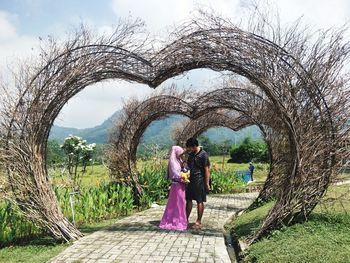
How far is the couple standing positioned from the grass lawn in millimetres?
1025

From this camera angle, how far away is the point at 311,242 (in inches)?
202

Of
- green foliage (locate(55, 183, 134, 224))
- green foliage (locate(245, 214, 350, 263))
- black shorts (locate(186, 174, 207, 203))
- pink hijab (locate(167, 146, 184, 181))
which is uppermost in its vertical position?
pink hijab (locate(167, 146, 184, 181))

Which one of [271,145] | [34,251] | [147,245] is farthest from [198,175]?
[271,145]

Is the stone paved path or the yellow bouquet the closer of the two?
the stone paved path

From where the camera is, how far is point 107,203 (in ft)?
29.9

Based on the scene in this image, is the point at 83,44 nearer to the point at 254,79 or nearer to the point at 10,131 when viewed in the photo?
the point at 10,131

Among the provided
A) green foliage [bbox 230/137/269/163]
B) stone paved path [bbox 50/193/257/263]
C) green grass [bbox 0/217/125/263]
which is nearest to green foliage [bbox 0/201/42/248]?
green grass [bbox 0/217/125/263]

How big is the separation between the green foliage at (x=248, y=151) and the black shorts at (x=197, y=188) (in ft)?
78.4

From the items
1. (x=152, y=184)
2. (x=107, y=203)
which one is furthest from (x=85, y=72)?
(x=152, y=184)

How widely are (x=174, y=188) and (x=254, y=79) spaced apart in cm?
266

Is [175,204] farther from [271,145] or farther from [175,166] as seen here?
[271,145]

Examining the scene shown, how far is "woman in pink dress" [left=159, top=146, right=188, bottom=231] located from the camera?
293 inches

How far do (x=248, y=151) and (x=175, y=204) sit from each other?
1050 inches

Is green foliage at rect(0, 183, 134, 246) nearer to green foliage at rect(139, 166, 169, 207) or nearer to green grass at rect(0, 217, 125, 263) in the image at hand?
green grass at rect(0, 217, 125, 263)
